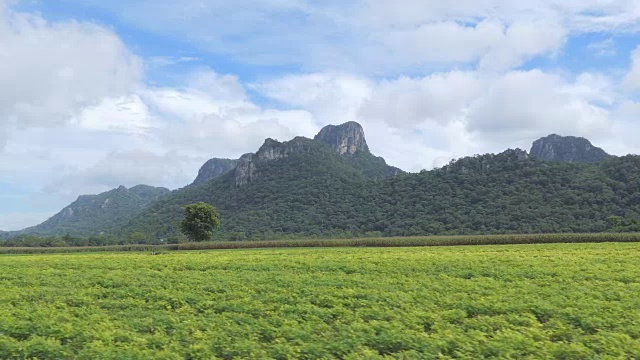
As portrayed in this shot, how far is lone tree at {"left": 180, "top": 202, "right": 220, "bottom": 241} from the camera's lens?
84312 mm

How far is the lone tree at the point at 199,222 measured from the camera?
277 ft

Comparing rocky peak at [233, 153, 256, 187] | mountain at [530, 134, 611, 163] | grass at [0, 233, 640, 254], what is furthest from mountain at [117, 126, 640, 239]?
mountain at [530, 134, 611, 163]

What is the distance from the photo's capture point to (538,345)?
10.0m

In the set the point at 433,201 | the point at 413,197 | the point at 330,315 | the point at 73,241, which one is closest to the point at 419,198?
the point at 413,197

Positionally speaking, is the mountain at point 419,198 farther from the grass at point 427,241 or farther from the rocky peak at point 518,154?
the grass at point 427,241

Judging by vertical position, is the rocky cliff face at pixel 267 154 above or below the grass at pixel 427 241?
above

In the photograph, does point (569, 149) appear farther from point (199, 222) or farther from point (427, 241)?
point (199, 222)

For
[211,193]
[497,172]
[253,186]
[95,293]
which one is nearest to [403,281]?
[95,293]

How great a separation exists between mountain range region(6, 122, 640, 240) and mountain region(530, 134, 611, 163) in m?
1.63

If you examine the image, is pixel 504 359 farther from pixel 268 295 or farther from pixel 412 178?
pixel 412 178

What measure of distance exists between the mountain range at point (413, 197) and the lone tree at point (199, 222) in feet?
82.9

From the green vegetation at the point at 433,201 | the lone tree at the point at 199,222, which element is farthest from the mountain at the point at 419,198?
the lone tree at the point at 199,222

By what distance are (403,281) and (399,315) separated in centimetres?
645

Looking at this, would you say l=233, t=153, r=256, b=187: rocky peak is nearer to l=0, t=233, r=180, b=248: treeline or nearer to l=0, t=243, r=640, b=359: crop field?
l=0, t=233, r=180, b=248: treeline
